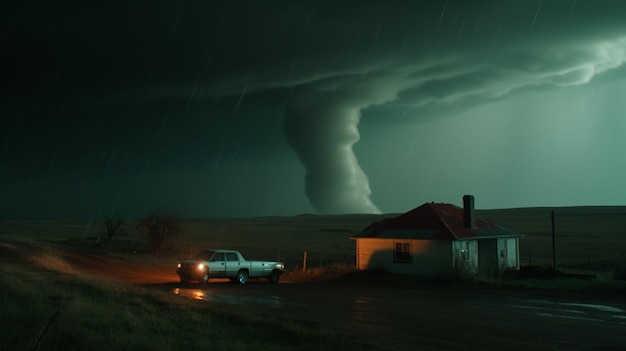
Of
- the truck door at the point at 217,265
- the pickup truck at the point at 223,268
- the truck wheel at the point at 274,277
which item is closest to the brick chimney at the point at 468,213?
the pickup truck at the point at 223,268

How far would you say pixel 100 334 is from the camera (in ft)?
34.6

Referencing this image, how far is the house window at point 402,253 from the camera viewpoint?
33531mm

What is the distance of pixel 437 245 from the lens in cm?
3244

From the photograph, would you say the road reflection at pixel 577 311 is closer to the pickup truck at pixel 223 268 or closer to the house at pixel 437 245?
the house at pixel 437 245

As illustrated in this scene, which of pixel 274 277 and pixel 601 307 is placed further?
pixel 274 277

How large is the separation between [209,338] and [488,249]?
2827cm

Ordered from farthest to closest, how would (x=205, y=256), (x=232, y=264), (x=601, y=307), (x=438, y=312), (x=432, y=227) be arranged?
(x=432, y=227), (x=232, y=264), (x=205, y=256), (x=601, y=307), (x=438, y=312)

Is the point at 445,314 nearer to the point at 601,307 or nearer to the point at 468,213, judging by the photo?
the point at 601,307

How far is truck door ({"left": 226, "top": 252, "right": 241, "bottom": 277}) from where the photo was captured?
29.4 metres

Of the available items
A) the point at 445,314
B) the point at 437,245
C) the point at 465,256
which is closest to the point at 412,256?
the point at 437,245

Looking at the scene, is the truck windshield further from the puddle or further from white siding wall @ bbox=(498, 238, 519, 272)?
white siding wall @ bbox=(498, 238, 519, 272)

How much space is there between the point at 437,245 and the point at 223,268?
1179 centimetres

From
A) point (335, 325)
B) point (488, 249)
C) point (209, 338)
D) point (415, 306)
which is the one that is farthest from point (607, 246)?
point (209, 338)

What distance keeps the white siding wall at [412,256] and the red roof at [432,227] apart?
37cm
